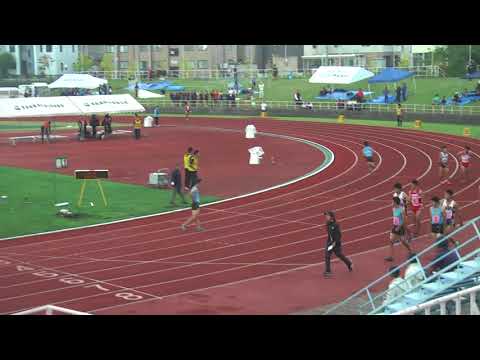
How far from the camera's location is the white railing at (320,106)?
50156mm

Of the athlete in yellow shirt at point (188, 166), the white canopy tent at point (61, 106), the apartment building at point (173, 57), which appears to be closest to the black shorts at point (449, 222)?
the athlete in yellow shirt at point (188, 166)

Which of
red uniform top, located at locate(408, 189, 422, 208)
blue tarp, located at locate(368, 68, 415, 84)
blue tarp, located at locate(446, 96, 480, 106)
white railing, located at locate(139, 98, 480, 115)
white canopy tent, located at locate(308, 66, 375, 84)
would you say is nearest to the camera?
red uniform top, located at locate(408, 189, 422, 208)

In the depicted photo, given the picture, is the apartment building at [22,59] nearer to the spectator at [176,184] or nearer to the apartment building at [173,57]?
the apartment building at [173,57]

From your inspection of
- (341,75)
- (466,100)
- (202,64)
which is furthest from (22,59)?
(466,100)

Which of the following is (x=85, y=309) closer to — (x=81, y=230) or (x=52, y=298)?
(x=52, y=298)

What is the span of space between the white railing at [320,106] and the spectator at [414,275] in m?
36.4

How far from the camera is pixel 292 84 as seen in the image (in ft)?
242

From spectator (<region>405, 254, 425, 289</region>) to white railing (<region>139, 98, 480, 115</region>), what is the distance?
36.4 m

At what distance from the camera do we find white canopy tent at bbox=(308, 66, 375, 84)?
191 feet

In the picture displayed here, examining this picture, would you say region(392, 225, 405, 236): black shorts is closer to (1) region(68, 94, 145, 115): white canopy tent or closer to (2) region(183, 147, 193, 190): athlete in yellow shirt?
(2) region(183, 147, 193, 190): athlete in yellow shirt

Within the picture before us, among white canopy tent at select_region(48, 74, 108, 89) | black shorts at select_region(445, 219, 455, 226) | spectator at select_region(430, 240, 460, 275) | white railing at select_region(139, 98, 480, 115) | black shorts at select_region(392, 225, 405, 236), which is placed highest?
white canopy tent at select_region(48, 74, 108, 89)

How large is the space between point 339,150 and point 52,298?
23.6 m

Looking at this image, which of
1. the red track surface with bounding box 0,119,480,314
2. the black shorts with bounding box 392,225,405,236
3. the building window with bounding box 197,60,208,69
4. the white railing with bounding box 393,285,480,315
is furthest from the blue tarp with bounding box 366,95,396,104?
the white railing with bounding box 393,285,480,315
